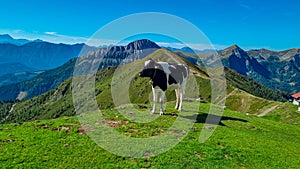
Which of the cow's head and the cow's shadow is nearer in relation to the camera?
the cow's head

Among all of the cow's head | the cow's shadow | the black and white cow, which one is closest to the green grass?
the cow's shadow

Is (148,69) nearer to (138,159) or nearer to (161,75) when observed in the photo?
(161,75)

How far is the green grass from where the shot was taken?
1747 cm

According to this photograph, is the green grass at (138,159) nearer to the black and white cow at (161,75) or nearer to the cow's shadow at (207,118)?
the cow's shadow at (207,118)

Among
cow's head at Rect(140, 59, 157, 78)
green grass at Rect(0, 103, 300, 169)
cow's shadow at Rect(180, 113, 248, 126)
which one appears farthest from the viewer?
cow's shadow at Rect(180, 113, 248, 126)

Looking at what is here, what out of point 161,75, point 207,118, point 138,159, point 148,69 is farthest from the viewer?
point 207,118

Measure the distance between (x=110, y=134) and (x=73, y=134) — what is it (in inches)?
109

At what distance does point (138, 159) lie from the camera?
715 inches

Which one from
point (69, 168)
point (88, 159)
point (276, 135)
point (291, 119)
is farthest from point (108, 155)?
point (291, 119)

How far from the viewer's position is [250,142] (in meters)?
23.3

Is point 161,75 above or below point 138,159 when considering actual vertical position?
above

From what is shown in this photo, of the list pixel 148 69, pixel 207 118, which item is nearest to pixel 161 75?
pixel 148 69

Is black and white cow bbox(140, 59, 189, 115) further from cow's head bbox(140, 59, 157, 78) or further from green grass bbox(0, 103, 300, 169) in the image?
green grass bbox(0, 103, 300, 169)

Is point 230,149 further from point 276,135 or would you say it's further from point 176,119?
point 276,135
